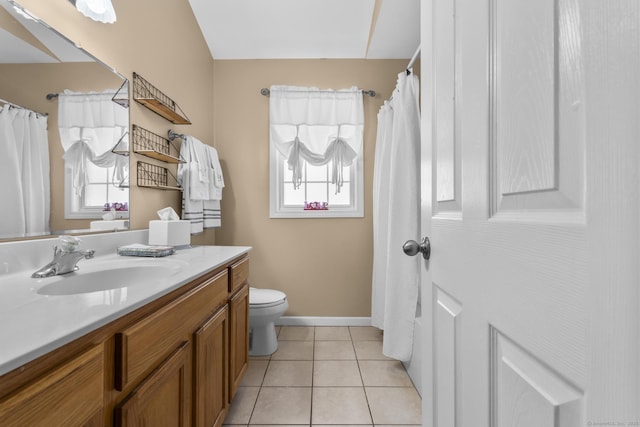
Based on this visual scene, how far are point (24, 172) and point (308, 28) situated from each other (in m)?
2.10

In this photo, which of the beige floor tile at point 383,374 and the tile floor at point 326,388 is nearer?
the tile floor at point 326,388

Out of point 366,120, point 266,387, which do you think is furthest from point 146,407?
point 366,120

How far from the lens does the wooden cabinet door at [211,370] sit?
40.4 inches

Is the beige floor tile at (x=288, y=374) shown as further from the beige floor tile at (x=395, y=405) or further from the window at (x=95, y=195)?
the window at (x=95, y=195)

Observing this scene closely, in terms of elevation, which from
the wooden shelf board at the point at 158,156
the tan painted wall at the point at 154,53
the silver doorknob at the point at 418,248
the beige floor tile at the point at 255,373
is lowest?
the beige floor tile at the point at 255,373

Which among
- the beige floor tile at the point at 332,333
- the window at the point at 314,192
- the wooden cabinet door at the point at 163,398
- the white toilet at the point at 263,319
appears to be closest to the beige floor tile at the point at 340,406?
the white toilet at the point at 263,319

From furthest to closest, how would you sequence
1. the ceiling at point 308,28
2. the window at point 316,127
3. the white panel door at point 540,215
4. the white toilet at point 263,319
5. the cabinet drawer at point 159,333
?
1. the window at point 316,127
2. the ceiling at point 308,28
3. the white toilet at point 263,319
4. the cabinet drawer at point 159,333
5. the white panel door at point 540,215

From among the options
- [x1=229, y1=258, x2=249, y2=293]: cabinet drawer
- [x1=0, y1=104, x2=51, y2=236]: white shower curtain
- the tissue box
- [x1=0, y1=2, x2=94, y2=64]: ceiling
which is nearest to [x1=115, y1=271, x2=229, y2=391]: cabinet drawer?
[x1=229, y1=258, x2=249, y2=293]: cabinet drawer

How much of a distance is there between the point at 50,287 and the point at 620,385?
1240 millimetres

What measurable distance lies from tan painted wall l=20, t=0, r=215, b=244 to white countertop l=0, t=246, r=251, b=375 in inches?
32.3

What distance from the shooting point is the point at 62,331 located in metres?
0.50

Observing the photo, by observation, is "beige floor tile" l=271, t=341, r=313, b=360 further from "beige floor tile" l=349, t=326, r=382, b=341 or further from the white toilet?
"beige floor tile" l=349, t=326, r=382, b=341

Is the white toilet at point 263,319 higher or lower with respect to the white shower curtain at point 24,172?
lower

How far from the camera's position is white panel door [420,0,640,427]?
11.4 inches
